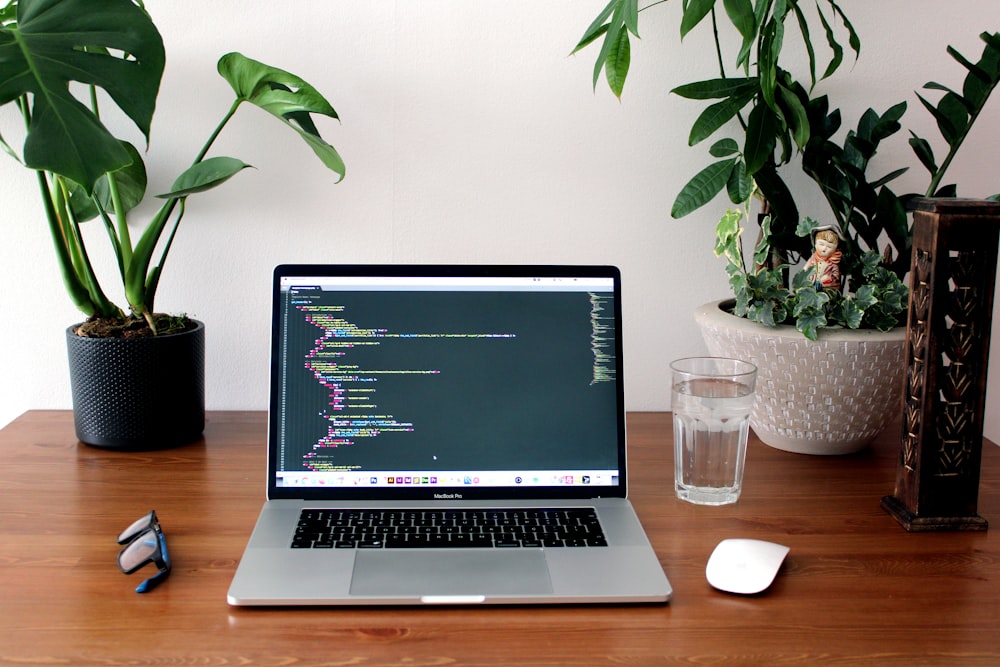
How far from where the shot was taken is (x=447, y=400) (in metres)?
1.07

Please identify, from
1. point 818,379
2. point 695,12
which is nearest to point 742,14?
point 695,12

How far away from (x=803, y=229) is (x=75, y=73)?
2.82 feet

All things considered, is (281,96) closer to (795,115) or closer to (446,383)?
(446,383)

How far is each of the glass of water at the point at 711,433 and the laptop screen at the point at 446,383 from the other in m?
0.08

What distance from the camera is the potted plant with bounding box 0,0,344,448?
1035 mm

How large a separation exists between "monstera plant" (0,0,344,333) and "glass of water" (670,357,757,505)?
20.2 inches

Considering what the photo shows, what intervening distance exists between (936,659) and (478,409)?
0.51 meters

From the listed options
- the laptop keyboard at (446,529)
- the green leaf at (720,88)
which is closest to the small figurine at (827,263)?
the green leaf at (720,88)

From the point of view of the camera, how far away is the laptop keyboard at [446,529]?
949mm

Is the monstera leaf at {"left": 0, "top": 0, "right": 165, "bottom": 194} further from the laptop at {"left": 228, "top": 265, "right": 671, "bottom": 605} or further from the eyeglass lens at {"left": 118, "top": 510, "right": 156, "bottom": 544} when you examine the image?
the eyeglass lens at {"left": 118, "top": 510, "right": 156, "bottom": 544}

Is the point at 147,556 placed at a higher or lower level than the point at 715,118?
lower

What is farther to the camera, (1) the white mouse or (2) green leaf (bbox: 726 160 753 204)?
(2) green leaf (bbox: 726 160 753 204)

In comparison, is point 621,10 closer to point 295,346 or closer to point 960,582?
point 295,346

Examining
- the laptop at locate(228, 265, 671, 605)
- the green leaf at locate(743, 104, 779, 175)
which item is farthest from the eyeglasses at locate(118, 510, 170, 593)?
the green leaf at locate(743, 104, 779, 175)
